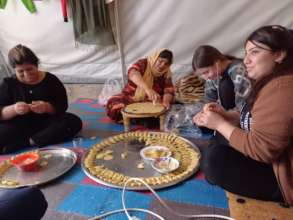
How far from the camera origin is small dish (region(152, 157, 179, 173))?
1.21 metres

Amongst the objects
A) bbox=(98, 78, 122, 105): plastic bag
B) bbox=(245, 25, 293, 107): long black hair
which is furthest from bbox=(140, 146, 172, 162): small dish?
bbox=(98, 78, 122, 105): plastic bag

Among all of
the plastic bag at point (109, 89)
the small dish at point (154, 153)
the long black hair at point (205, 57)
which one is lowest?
the small dish at point (154, 153)

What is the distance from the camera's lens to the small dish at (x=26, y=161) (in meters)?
1.27

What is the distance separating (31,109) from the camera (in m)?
1.50

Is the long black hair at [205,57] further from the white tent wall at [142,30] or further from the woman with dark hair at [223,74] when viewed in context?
the white tent wall at [142,30]

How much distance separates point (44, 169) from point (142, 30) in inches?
52.9

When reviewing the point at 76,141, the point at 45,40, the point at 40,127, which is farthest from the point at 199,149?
the point at 45,40

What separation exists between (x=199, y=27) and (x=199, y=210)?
4.82 ft

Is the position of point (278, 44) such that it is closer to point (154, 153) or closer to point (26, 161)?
point (154, 153)

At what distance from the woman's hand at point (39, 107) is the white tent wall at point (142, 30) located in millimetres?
968

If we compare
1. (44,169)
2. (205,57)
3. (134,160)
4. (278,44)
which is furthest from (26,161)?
Result: (278,44)

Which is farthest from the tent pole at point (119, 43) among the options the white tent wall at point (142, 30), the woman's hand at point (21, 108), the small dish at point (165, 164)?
the small dish at point (165, 164)

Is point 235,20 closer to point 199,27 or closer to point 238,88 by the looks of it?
point 199,27

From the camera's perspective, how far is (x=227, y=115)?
1.17m
